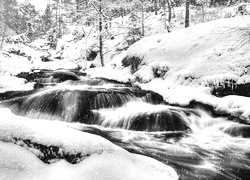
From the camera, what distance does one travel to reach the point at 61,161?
7.00 feet

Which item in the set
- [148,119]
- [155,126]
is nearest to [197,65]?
[148,119]

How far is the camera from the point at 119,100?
8.79 metres

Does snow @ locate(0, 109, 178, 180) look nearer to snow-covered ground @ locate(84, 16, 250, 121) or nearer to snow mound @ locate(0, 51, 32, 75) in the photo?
snow-covered ground @ locate(84, 16, 250, 121)

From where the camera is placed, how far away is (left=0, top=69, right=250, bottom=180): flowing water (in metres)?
4.63

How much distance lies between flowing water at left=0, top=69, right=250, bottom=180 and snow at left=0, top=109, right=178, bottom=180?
2077 millimetres

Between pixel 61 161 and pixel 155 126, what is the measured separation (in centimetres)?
493

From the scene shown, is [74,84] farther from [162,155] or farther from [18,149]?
[18,149]

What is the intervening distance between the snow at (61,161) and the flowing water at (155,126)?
2.08m

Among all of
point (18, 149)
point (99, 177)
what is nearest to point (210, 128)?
point (99, 177)

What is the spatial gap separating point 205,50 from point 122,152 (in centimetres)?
838

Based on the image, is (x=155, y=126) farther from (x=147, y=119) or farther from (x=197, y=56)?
(x=197, y=56)

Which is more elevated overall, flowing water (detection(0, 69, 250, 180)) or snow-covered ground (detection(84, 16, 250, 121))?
snow-covered ground (detection(84, 16, 250, 121))

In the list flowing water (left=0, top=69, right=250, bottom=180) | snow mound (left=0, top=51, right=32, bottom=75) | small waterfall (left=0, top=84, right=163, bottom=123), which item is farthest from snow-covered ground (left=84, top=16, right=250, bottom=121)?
snow mound (left=0, top=51, right=32, bottom=75)

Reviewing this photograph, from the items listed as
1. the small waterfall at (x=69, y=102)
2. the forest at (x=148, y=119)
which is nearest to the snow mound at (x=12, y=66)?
the forest at (x=148, y=119)
